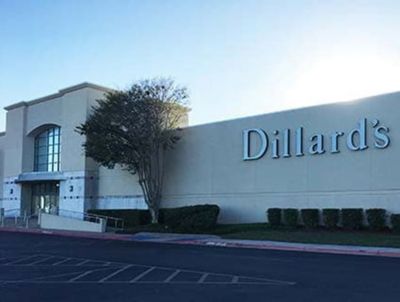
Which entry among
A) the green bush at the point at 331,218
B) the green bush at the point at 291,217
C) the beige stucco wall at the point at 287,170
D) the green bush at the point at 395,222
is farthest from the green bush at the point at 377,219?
the green bush at the point at 291,217

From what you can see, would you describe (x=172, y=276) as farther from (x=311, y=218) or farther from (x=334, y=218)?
(x=311, y=218)

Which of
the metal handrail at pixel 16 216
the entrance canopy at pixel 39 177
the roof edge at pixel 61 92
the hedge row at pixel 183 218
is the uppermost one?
the roof edge at pixel 61 92

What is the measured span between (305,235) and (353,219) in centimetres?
248

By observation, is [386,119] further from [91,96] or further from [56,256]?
[91,96]

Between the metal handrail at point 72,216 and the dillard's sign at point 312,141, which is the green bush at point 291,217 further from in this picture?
the metal handrail at point 72,216

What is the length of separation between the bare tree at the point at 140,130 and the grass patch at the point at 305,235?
5113mm

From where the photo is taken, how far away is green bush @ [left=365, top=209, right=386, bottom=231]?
1011 inches

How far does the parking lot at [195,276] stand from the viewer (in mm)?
10969

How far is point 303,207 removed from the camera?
29609mm

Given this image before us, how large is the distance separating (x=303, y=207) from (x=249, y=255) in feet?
35.8

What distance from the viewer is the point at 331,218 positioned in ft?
89.5

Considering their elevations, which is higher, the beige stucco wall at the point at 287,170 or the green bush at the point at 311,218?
the beige stucco wall at the point at 287,170

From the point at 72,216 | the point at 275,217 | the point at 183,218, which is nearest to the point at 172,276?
the point at 275,217

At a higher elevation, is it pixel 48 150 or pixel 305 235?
pixel 48 150
